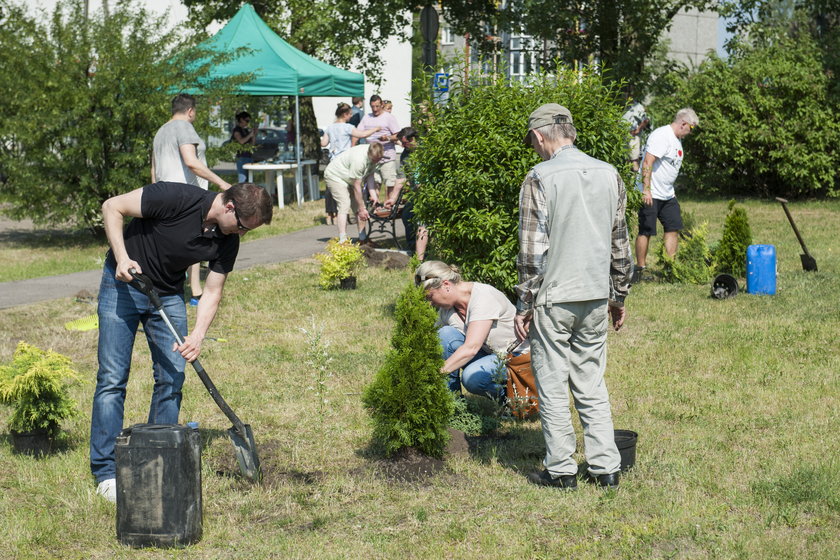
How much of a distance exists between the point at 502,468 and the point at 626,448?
2.17ft

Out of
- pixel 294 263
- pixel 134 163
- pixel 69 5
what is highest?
pixel 69 5

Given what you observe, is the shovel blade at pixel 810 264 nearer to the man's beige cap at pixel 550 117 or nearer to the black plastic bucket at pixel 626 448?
the black plastic bucket at pixel 626 448

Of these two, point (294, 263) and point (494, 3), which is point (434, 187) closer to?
point (294, 263)

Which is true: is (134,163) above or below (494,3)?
A: below

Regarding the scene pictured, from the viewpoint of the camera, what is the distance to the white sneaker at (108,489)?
4.86m

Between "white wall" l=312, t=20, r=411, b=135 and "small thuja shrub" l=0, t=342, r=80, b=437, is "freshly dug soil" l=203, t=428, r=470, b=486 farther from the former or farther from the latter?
"white wall" l=312, t=20, r=411, b=135

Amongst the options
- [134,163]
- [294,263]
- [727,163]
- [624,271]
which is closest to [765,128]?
[727,163]

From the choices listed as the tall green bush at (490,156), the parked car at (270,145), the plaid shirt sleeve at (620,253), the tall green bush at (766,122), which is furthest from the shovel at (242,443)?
the tall green bush at (766,122)

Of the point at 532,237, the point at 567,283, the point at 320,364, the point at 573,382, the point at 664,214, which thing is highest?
the point at 532,237

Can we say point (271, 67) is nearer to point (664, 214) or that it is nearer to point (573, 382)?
point (664, 214)

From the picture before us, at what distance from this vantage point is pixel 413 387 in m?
5.20

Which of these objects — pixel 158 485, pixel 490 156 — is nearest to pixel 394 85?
pixel 490 156

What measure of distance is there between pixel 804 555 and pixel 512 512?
4.24ft

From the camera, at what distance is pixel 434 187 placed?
26.8 ft
